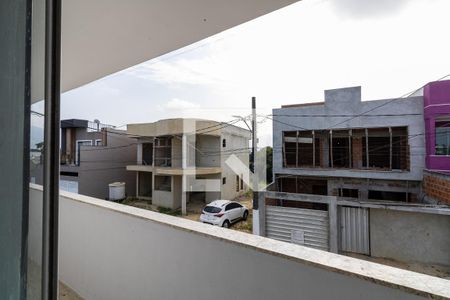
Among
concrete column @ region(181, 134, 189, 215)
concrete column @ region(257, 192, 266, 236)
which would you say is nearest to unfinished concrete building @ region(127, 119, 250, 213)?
concrete column @ region(181, 134, 189, 215)

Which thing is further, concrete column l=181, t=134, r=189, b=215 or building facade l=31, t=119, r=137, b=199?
building facade l=31, t=119, r=137, b=199

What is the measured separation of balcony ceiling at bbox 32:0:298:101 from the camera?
32.0 inches

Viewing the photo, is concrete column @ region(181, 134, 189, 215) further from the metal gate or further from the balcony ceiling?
the balcony ceiling

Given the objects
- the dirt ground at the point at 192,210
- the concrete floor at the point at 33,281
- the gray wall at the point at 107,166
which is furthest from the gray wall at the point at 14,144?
the gray wall at the point at 107,166

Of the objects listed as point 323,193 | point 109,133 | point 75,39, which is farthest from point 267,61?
point 109,133

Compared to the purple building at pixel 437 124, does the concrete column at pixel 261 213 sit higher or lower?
lower

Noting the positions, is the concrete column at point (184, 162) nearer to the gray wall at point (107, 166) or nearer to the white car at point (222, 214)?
the white car at point (222, 214)

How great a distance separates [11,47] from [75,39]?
1.00m

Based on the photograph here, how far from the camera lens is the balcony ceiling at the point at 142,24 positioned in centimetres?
81

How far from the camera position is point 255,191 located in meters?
5.04

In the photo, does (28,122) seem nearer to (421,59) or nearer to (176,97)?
(421,59)

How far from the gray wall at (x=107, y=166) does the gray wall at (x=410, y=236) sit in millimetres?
8441

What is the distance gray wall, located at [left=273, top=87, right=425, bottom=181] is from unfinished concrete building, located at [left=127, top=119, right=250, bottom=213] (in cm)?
262

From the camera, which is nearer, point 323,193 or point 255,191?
point 255,191
